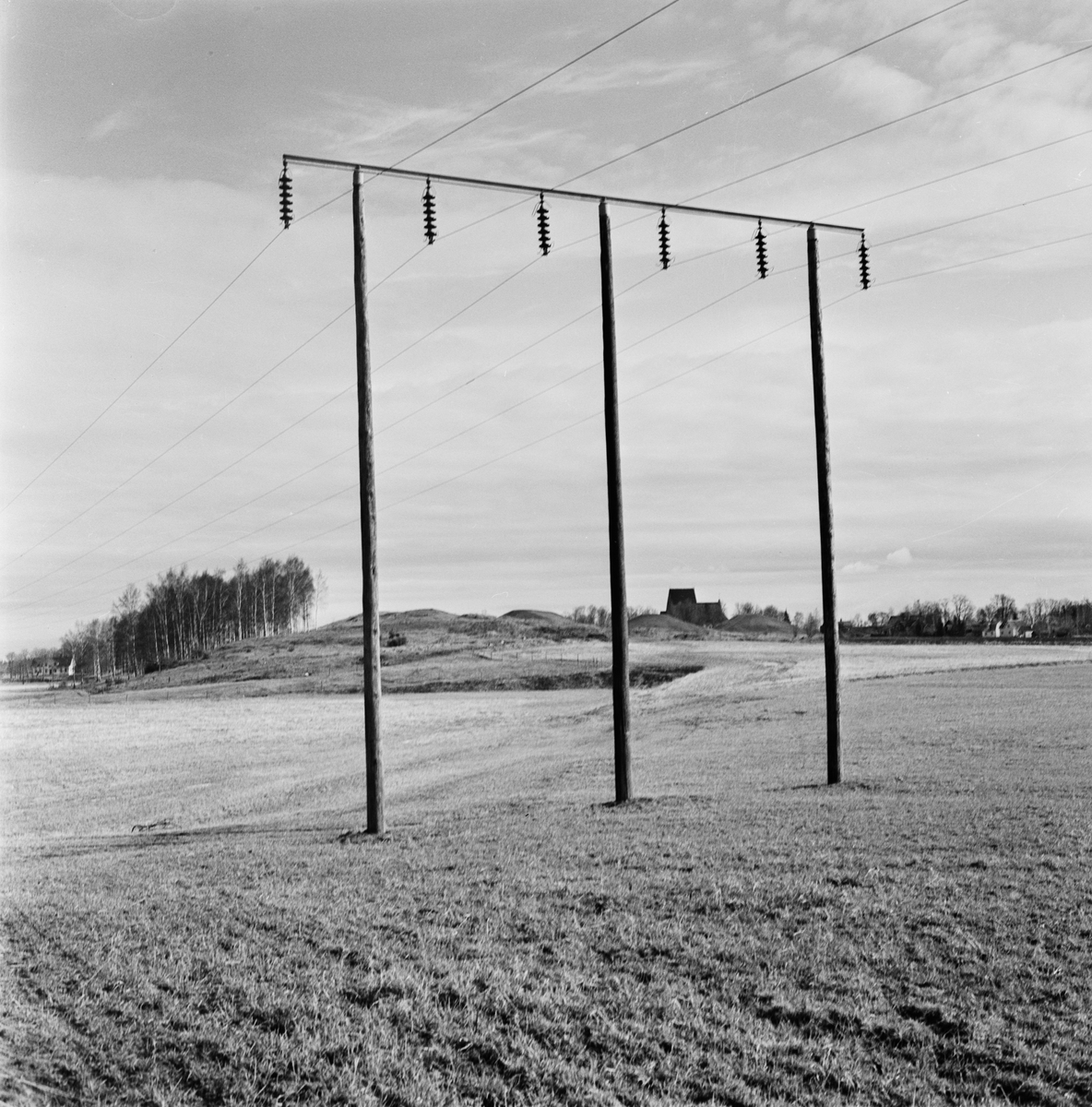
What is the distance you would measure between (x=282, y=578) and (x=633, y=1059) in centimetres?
18090

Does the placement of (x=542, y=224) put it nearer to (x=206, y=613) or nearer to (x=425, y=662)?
(x=425, y=662)

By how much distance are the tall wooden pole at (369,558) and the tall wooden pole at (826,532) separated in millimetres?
9617

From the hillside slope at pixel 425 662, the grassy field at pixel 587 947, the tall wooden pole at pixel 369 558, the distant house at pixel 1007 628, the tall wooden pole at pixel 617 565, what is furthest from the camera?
the distant house at pixel 1007 628

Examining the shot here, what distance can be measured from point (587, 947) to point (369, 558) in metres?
11.5

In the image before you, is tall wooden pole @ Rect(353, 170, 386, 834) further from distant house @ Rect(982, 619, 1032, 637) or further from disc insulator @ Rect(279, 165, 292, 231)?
distant house @ Rect(982, 619, 1032, 637)

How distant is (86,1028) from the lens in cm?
861

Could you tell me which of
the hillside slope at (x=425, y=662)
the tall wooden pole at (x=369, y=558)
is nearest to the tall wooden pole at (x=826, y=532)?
the tall wooden pole at (x=369, y=558)

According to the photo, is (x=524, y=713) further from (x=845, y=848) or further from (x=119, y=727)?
(x=845, y=848)

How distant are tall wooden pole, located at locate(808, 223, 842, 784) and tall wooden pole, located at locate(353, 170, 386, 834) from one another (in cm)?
962

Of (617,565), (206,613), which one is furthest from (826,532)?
(206,613)

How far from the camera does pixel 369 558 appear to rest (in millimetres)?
20484

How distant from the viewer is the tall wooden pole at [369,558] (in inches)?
802

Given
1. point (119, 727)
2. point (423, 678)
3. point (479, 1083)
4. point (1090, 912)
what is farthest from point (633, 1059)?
point (423, 678)

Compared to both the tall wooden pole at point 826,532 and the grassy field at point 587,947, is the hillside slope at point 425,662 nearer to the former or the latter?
the tall wooden pole at point 826,532
